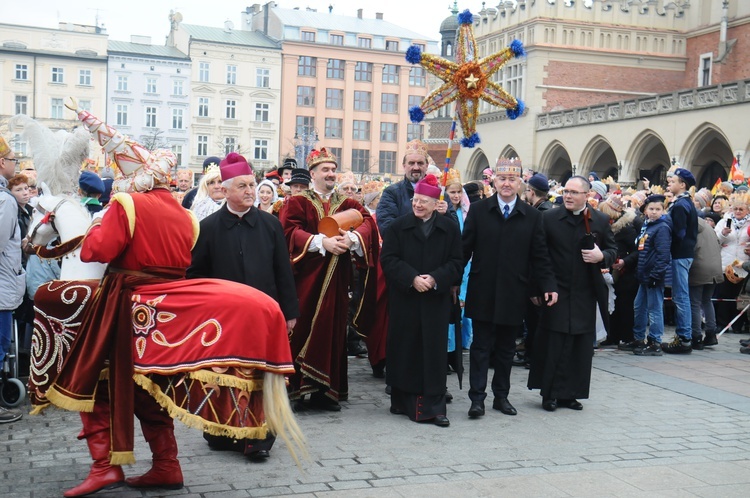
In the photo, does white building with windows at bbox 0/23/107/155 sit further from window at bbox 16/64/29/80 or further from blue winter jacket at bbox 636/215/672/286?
blue winter jacket at bbox 636/215/672/286

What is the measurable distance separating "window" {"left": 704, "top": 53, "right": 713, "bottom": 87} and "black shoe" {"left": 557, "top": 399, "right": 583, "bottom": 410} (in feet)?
139

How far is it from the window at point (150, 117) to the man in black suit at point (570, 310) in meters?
65.9

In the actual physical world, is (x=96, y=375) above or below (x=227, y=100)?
below

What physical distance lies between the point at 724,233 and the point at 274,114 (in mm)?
64676

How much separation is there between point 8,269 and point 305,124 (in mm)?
71083

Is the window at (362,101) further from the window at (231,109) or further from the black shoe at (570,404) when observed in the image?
the black shoe at (570,404)

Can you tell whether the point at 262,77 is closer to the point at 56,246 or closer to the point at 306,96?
the point at 306,96

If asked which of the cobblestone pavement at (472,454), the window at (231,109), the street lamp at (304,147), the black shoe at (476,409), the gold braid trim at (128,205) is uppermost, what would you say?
the window at (231,109)

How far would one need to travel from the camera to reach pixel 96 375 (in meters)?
5.24

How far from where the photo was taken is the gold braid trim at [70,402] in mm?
5215

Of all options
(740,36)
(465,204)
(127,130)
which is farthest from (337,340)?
(127,130)

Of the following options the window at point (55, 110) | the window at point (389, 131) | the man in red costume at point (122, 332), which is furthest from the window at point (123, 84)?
the man in red costume at point (122, 332)

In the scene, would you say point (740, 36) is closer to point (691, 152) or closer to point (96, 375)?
point (691, 152)

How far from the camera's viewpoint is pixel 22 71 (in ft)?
217
